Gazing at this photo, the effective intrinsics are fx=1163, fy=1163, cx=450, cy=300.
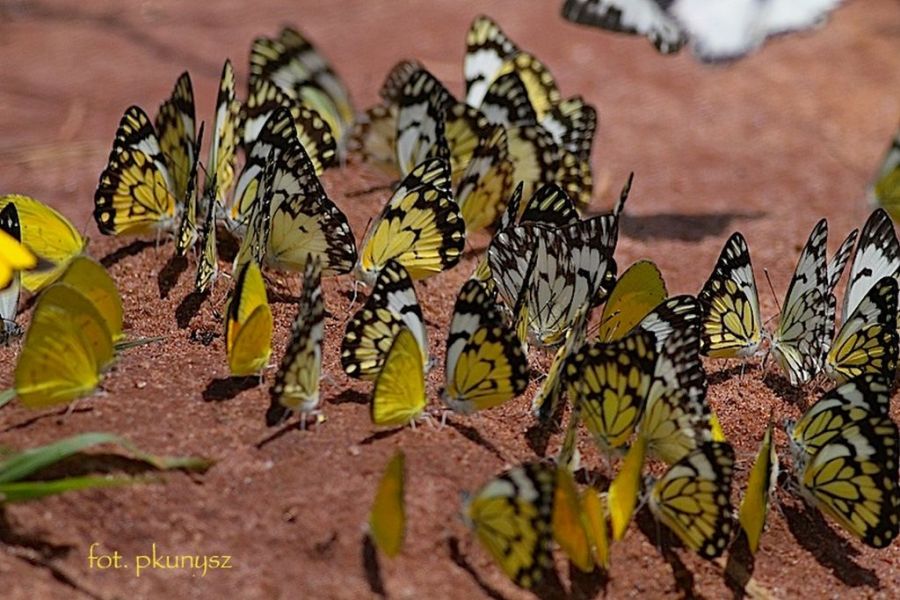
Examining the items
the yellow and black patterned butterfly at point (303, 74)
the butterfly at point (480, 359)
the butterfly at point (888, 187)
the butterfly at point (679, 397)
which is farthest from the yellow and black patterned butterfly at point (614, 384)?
the butterfly at point (888, 187)

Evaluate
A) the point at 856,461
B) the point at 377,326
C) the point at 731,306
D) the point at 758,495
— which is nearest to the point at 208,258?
the point at 377,326

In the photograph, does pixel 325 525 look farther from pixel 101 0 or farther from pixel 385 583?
pixel 101 0

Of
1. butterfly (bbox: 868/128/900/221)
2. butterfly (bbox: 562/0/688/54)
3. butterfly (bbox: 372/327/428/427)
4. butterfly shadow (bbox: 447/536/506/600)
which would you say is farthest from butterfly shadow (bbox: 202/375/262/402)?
butterfly (bbox: 868/128/900/221)

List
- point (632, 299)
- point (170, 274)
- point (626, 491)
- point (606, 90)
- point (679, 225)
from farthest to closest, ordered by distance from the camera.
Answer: point (606, 90), point (679, 225), point (170, 274), point (632, 299), point (626, 491)

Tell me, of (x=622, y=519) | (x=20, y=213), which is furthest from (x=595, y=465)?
(x=20, y=213)

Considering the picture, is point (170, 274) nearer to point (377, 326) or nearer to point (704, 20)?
point (377, 326)

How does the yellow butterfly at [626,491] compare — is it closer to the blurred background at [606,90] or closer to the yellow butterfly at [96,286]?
the yellow butterfly at [96,286]

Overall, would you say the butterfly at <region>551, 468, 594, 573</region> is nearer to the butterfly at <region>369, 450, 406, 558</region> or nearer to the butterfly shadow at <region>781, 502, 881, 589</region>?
the butterfly at <region>369, 450, 406, 558</region>
